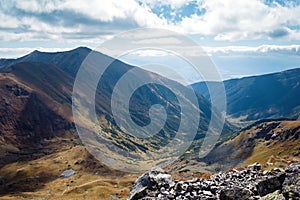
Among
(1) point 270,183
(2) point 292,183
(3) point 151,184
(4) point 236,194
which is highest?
(2) point 292,183

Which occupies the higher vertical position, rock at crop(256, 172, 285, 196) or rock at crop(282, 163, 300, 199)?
rock at crop(282, 163, 300, 199)

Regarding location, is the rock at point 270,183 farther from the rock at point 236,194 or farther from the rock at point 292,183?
the rock at point 236,194

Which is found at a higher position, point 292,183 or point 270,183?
point 292,183

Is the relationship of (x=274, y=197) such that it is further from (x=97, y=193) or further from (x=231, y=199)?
(x=97, y=193)

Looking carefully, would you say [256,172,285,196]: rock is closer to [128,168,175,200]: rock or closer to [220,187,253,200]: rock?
[220,187,253,200]: rock

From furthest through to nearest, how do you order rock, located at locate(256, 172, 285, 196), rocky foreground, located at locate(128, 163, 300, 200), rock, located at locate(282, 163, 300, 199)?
1. rock, located at locate(256, 172, 285, 196)
2. rocky foreground, located at locate(128, 163, 300, 200)
3. rock, located at locate(282, 163, 300, 199)

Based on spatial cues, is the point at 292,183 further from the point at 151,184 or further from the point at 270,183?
the point at 151,184

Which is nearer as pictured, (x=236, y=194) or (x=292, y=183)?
(x=236, y=194)

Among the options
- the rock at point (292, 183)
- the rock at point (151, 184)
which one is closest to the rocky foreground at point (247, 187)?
the rock at point (292, 183)

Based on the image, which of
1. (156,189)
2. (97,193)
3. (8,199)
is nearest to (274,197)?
(156,189)

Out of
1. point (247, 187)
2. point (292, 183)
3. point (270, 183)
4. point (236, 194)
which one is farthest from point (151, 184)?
point (292, 183)

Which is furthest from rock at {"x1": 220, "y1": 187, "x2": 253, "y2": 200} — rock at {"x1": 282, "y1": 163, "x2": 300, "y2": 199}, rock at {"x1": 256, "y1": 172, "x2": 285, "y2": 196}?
rock at {"x1": 256, "y1": 172, "x2": 285, "y2": 196}
